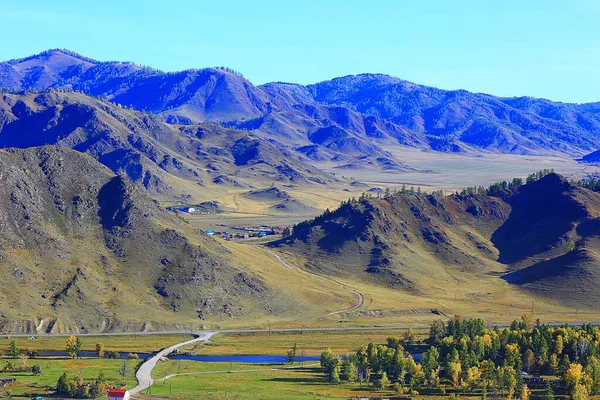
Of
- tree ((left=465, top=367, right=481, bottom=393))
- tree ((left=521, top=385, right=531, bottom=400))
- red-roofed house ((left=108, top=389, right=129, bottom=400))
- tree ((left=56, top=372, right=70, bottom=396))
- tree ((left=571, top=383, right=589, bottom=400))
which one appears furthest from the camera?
tree ((left=465, top=367, right=481, bottom=393))

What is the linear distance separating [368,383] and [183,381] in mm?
43854

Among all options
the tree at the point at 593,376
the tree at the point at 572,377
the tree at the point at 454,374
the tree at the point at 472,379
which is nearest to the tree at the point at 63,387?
the tree at the point at 454,374

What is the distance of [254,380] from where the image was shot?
7741 inches

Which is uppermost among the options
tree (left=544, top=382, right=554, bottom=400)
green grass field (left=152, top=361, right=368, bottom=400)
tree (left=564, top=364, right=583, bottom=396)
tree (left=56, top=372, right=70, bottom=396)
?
tree (left=564, top=364, right=583, bottom=396)

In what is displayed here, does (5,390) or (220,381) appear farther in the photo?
(220,381)

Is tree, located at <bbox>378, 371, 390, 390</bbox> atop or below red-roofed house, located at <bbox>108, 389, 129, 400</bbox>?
below

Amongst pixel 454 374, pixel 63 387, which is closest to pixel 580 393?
pixel 454 374

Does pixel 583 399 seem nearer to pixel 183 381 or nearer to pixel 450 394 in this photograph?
pixel 450 394

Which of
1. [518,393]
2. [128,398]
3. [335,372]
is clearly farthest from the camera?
[335,372]

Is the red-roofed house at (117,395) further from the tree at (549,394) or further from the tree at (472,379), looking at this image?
the tree at (549,394)

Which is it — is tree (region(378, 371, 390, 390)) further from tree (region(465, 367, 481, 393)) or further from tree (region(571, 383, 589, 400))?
tree (region(571, 383, 589, 400))

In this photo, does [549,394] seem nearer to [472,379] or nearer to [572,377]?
[572,377]

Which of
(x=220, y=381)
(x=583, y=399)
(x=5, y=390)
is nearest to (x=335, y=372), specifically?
(x=220, y=381)

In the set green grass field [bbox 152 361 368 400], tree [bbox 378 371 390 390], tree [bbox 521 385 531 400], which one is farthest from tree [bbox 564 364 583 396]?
green grass field [bbox 152 361 368 400]
